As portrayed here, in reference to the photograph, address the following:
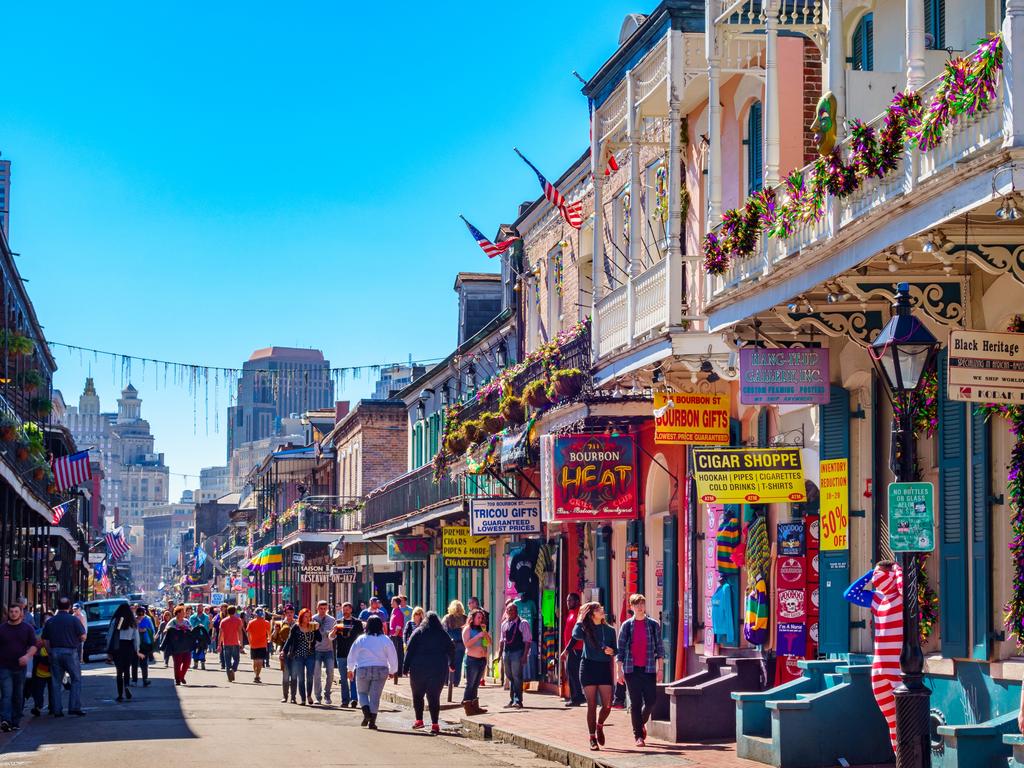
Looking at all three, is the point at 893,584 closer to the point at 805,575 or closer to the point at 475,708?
the point at 805,575

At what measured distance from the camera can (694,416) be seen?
771 inches

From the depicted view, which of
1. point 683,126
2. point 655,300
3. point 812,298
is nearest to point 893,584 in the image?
point 812,298

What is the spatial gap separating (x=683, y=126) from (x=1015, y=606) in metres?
9.37

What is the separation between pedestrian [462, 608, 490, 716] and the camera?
75.0ft

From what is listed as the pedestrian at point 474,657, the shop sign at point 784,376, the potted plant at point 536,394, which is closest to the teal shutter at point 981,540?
the shop sign at point 784,376

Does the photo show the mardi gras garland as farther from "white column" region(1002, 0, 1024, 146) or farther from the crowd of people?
the crowd of people

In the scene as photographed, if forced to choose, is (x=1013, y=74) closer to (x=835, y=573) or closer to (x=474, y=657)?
(x=835, y=573)

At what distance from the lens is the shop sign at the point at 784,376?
15672 millimetres

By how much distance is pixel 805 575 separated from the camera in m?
17.9

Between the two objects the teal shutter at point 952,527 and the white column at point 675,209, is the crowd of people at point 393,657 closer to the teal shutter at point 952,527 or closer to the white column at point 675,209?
the white column at point 675,209

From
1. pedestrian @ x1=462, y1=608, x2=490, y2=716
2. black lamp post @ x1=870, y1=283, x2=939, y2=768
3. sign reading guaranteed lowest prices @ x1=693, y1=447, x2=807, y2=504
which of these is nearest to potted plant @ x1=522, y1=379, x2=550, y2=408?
pedestrian @ x1=462, y1=608, x2=490, y2=716

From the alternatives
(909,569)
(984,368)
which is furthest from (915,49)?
(909,569)

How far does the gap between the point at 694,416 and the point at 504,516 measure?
902 cm

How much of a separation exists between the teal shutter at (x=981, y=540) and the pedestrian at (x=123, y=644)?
16.1m
